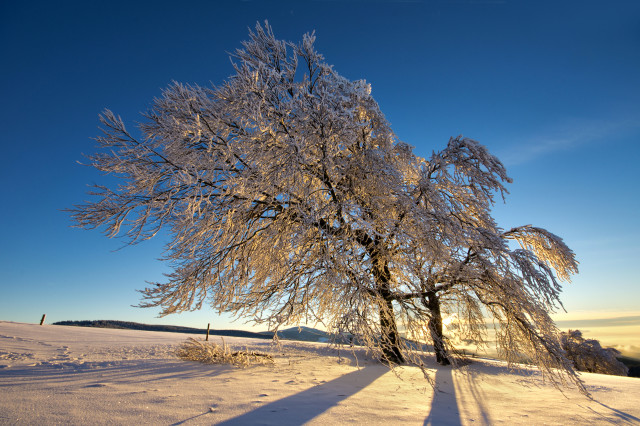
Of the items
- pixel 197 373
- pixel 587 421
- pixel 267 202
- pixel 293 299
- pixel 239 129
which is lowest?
pixel 587 421

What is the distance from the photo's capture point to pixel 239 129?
23.4ft

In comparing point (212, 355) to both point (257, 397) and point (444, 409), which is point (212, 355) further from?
point (444, 409)

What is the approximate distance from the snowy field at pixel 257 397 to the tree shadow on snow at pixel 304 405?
11 mm

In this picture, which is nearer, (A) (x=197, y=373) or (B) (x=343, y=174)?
(A) (x=197, y=373)

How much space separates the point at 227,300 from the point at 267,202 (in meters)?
2.53

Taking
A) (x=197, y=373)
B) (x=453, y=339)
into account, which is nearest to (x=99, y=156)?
(x=197, y=373)

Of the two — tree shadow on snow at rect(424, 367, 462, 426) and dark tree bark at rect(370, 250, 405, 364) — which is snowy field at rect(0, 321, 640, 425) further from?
dark tree bark at rect(370, 250, 405, 364)

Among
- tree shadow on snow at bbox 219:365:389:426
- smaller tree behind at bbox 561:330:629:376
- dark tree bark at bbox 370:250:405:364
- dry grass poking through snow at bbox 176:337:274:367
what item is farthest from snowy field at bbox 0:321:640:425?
smaller tree behind at bbox 561:330:629:376

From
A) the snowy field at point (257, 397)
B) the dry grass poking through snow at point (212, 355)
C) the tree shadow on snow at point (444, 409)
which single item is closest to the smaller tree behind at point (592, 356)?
the snowy field at point (257, 397)

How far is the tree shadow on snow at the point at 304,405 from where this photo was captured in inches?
123

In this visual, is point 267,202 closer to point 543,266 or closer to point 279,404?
point 279,404

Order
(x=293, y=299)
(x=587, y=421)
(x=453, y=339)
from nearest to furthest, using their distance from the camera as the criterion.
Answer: (x=587, y=421)
(x=293, y=299)
(x=453, y=339)

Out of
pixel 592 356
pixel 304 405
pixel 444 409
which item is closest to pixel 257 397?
pixel 304 405

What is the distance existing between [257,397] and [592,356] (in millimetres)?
24420
